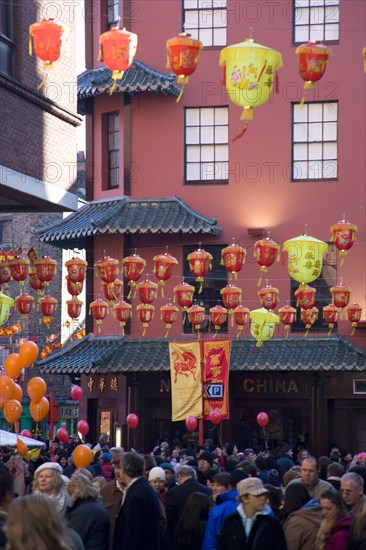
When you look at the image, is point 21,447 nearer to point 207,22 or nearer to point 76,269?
point 76,269

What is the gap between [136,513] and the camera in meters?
11.0

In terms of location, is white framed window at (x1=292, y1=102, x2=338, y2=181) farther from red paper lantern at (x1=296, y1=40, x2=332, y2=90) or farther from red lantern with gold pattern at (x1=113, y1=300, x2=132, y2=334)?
red paper lantern at (x1=296, y1=40, x2=332, y2=90)

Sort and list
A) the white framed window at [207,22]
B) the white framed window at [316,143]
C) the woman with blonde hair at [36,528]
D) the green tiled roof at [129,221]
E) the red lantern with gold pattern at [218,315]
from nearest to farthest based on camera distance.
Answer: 1. the woman with blonde hair at [36,528]
2. the red lantern with gold pattern at [218,315]
3. the green tiled roof at [129,221]
4. the white framed window at [316,143]
5. the white framed window at [207,22]

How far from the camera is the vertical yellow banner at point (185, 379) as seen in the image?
104 ft

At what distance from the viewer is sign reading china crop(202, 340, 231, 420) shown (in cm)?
3170

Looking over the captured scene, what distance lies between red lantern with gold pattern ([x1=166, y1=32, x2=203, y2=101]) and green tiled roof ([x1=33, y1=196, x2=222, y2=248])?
15844 millimetres

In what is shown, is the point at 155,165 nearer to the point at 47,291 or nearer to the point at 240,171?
the point at 240,171

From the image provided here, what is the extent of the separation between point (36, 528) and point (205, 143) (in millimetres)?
29612

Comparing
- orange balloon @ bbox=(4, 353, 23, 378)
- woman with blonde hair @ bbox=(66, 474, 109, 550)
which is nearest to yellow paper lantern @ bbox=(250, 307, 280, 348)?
orange balloon @ bbox=(4, 353, 23, 378)

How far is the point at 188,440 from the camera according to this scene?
1336 inches

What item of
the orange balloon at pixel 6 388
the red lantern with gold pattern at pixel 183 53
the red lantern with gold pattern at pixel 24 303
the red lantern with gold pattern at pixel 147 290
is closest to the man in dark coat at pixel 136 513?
the red lantern with gold pattern at pixel 183 53

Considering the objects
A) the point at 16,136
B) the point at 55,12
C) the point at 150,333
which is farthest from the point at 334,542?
the point at 150,333

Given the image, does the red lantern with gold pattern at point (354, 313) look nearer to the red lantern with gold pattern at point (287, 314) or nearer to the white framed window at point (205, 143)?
the red lantern with gold pattern at point (287, 314)

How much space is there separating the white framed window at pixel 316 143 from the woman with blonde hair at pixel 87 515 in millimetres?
24293
